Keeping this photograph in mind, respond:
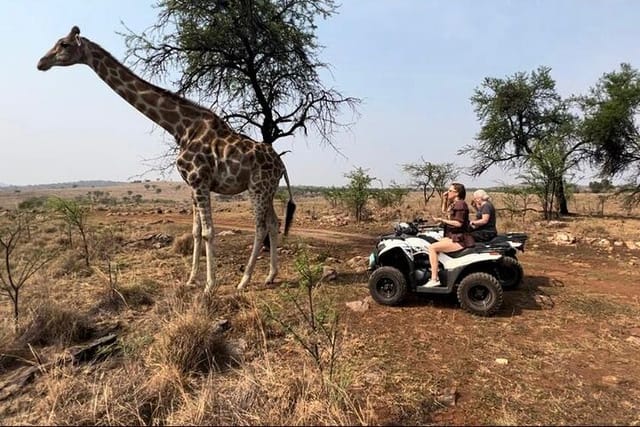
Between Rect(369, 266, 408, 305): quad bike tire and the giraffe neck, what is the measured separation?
413 centimetres

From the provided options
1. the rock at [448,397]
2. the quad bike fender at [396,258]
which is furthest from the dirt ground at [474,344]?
the quad bike fender at [396,258]

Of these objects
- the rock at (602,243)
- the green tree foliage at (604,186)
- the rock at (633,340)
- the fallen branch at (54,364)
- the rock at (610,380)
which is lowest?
the fallen branch at (54,364)

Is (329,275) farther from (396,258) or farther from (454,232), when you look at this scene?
(454,232)

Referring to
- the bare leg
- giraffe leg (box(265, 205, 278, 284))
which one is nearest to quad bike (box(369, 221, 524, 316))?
the bare leg

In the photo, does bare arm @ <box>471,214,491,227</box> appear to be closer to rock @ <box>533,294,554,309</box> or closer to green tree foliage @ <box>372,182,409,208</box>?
rock @ <box>533,294,554,309</box>

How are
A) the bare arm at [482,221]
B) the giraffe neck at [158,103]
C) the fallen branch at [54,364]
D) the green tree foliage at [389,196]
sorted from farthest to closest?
the green tree foliage at [389,196]
the giraffe neck at [158,103]
the bare arm at [482,221]
the fallen branch at [54,364]

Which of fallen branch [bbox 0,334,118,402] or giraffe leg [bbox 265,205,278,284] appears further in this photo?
giraffe leg [bbox 265,205,278,284]

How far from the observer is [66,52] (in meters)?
7.80

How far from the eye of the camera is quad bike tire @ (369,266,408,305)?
6.80m

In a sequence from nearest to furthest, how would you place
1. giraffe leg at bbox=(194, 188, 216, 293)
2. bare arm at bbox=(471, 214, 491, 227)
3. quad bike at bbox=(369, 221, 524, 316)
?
quad bike at bbox=(369, 221, 524, 316) → bare arm at bbox=(471, 214, 491, 227) → giraffe leg at bbox=(194, 188, 216, 293)

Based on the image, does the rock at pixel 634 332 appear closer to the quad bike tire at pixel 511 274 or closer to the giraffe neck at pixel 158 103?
the quad bike tire at pixel 511 274

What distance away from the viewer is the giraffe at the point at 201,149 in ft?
26.2

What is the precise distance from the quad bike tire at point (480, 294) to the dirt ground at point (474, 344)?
150 millimetres

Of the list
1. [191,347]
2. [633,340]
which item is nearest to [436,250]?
[633,340]
